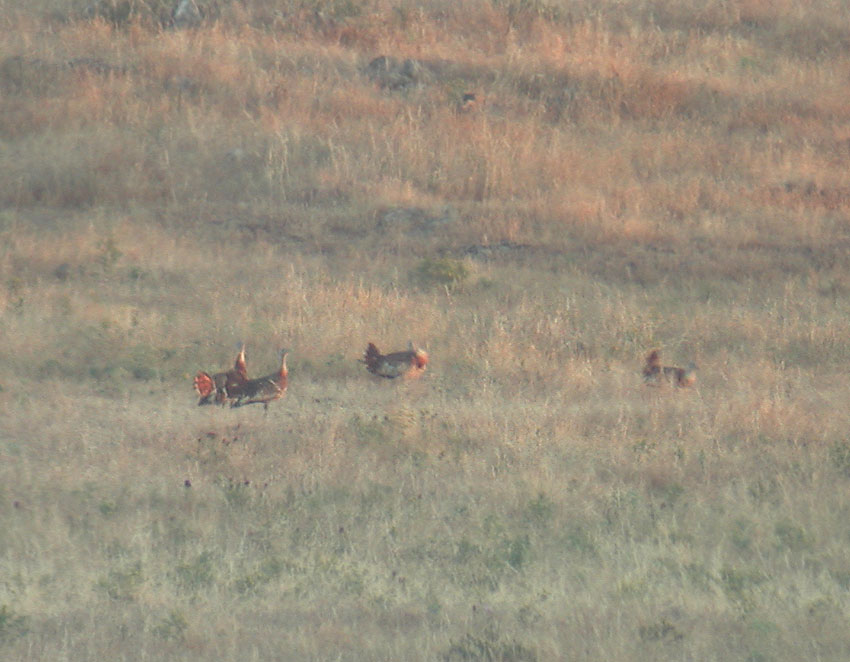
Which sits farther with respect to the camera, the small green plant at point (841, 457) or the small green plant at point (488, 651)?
the small green plant at point (841, 457)

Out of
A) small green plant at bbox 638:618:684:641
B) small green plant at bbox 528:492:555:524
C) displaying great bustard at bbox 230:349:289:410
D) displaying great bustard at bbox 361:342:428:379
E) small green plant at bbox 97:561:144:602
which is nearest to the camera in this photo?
small green plant at bbox 638:618:684:641

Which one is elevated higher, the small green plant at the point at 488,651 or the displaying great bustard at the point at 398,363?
the small green plant at the point at 488,651

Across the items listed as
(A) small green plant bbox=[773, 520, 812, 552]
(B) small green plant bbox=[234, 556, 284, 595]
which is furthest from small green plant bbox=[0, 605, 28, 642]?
(A) small green plant bbox=[773, 520, 812, 552]

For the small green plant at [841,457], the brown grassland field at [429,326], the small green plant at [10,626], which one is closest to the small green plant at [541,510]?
the brown grassland field at [429,326]

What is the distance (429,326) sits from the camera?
33.5 ft

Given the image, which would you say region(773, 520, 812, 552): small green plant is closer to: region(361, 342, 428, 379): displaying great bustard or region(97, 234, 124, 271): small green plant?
region(361, 342, 428, 379): displaying great bustard

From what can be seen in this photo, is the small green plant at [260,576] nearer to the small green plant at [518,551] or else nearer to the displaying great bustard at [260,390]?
the small green plant at [518,551]

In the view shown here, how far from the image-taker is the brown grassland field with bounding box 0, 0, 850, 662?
554 cm

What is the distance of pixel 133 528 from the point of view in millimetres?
6320

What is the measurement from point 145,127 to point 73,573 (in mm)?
9025

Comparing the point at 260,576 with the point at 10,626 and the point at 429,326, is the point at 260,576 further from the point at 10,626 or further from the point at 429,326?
the point at 429,326

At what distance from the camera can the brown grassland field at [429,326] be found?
5539mm

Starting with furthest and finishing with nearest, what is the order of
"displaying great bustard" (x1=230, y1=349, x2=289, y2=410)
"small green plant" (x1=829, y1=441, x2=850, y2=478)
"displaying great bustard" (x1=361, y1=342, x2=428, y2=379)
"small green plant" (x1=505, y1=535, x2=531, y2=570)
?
"displaying great bustard" (x1=361, y1=342, x2=428, y2=379) → "displaying great bustard" (x1=230, y1=349, x2=289, y2=410) → "small green plant" (x1=829, y1=441, x2=850, y2=478) → "small green plant" (x1=505, y1=535, x2=531, y2=570)

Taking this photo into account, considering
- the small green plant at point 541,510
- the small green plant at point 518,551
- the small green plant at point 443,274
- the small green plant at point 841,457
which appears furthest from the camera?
the small green plant at point 443,274
